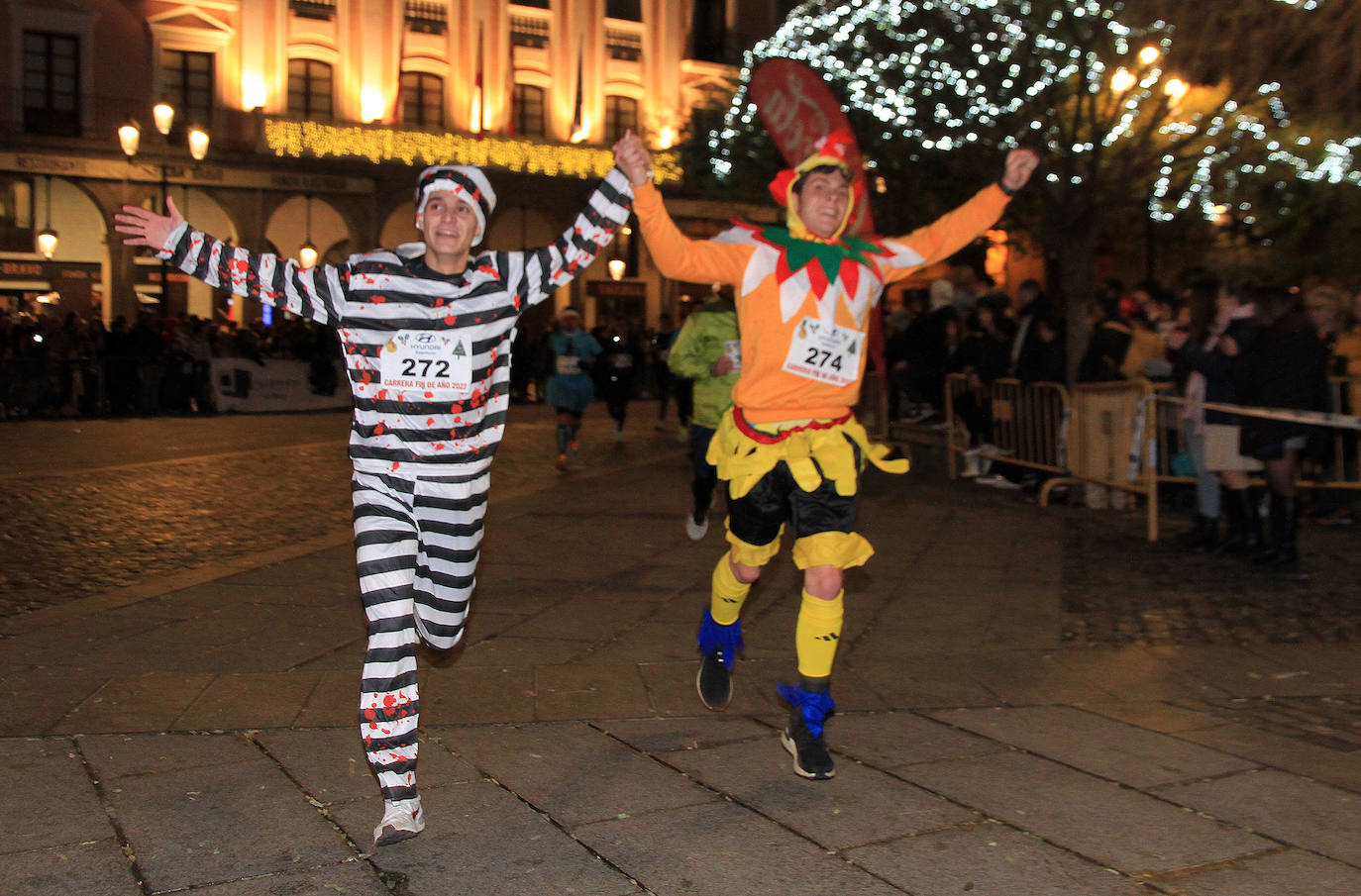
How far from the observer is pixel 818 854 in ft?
12.0

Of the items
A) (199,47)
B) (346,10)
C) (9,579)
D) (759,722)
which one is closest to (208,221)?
(199,47)

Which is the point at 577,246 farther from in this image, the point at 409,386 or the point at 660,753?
the point at 660,753

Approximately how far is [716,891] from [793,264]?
208cm

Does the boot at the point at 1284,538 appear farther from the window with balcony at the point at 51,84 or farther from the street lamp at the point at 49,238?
the window with balcony at the point at 51,84

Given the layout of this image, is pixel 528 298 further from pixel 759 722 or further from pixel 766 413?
pixel 759 722

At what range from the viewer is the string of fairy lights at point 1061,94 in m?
13.8

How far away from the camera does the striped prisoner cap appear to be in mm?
4062

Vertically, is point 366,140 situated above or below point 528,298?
above

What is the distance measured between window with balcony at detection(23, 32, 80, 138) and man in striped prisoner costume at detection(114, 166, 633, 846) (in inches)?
1172

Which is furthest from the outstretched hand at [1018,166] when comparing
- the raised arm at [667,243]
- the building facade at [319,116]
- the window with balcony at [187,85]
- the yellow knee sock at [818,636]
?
the window with balcony at [187,85]

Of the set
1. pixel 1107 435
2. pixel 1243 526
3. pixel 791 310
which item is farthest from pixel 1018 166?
pixel 1107 435

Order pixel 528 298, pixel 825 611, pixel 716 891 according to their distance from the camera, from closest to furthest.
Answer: pixel 716 891, pixel 528 298, pixel 825 611

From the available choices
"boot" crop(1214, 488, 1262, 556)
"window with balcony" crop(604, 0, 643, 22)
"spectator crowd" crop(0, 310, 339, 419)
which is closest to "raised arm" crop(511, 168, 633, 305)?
"boot" crop(1214, 488, 1262, 556)

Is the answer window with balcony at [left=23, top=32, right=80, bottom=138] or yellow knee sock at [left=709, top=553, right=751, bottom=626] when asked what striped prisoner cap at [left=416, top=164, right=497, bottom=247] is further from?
window with balcony at [left=23, top=32, right=80, bottom=138]
